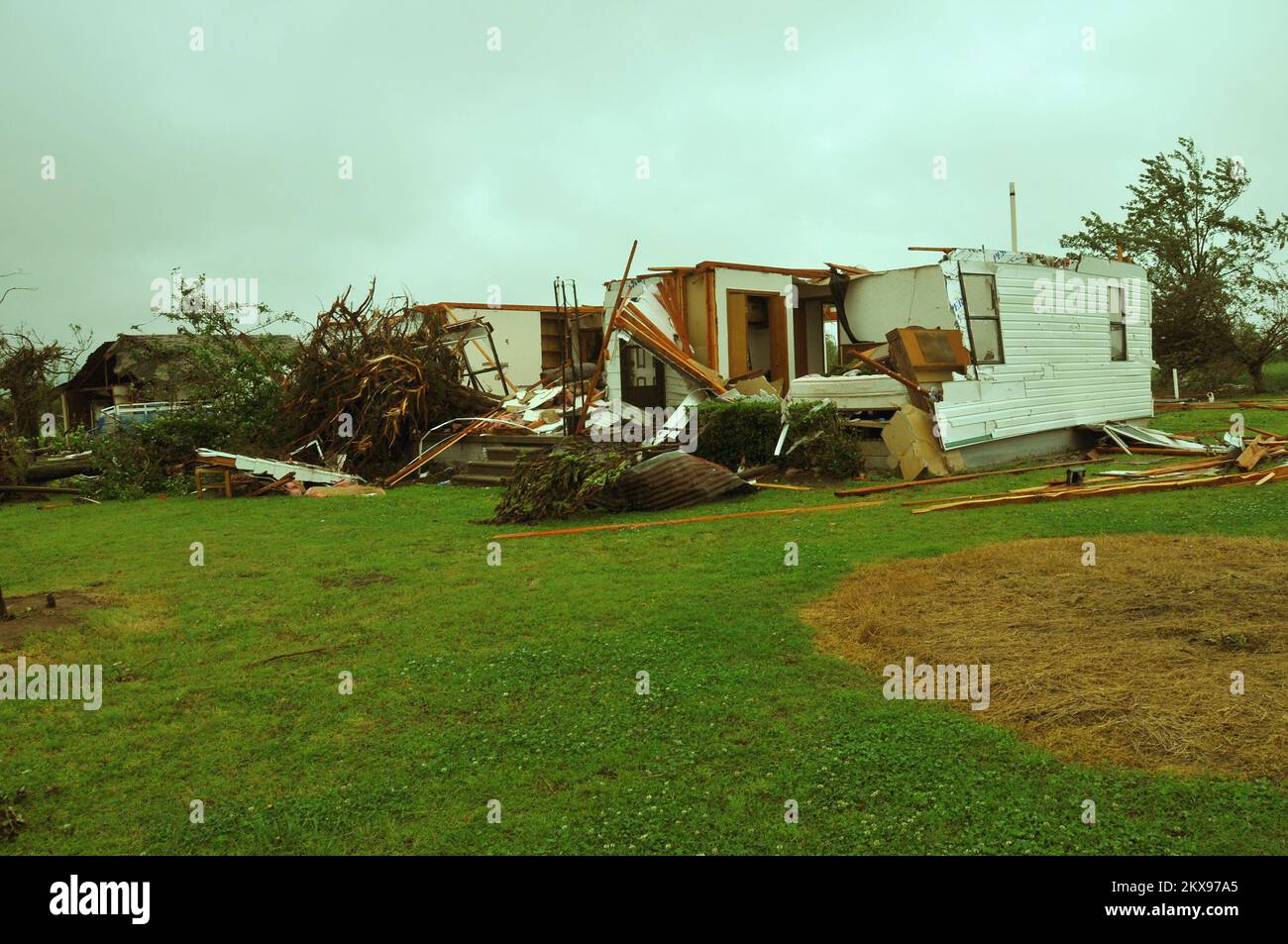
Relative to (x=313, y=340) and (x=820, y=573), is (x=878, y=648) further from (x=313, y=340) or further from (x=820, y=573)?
(x=313, y=340)

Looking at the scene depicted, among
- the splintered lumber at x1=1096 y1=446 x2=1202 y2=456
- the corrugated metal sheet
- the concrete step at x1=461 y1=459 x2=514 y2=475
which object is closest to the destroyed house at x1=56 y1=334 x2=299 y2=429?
the concrete step at x1=461 y1=459 x2=514 y2=475

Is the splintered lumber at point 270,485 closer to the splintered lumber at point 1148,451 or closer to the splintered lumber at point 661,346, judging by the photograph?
the splintered lumber at point 661,346

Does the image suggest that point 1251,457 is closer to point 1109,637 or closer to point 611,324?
point 1109,637

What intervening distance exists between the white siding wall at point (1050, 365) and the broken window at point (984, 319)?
5.6 inches

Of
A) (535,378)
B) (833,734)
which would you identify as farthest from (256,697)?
(535,378)

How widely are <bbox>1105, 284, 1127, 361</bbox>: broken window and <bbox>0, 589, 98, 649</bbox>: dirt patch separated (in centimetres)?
1853

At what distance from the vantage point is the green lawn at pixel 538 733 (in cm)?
368

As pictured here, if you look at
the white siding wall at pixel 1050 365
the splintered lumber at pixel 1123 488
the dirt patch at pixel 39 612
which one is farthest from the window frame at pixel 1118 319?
the dirt patch at pixel 39 612

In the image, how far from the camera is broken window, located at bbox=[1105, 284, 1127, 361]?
62.9 ft

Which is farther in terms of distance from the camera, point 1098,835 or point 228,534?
point 228,534

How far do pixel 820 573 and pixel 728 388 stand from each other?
1026 cm

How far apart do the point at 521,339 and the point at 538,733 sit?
2383 centimetres
